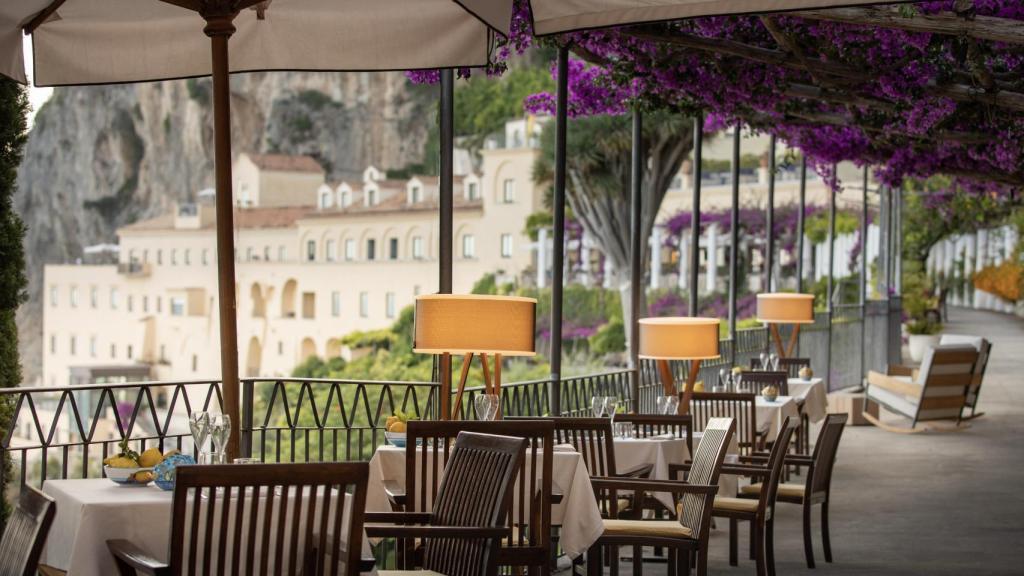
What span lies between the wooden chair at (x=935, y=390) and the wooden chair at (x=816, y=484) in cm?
674

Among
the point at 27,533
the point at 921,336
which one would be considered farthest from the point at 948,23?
the point at 921,336

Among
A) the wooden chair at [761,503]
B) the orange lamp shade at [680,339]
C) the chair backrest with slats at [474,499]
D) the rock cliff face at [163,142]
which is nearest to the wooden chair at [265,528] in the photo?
the chair backrest with slats at [474,499]

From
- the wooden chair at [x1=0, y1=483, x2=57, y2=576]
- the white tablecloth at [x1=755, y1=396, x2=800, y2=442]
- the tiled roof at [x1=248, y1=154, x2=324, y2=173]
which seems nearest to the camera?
the wooden chair at [x1=0, y1=483, x2=57, y2=576]

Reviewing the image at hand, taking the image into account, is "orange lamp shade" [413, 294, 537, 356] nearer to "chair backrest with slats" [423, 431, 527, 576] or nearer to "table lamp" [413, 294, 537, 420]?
"table lamp" [413, 294, 537, 420]

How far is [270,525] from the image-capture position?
9.72 ft

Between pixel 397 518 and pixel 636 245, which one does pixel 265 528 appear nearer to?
pixel 397 518

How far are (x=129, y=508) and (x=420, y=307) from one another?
77.8 inches

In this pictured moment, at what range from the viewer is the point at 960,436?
→ 13.2 metres

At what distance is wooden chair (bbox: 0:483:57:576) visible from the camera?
237cm

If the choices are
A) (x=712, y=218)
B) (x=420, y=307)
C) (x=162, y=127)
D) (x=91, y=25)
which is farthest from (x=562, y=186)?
(x=162, y=127)

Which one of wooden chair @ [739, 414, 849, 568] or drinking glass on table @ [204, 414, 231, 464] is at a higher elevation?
drinking glass on table @ [204, 414, 231, 464]

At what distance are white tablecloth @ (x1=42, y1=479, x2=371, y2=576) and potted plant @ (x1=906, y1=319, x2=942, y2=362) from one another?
67.3ft

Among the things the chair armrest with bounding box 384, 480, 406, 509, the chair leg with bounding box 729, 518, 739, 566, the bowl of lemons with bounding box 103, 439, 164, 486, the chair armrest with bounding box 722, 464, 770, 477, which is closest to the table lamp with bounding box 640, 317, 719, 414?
the chair leg with bounding box 729, 518, 739, 566

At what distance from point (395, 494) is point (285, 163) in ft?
206
